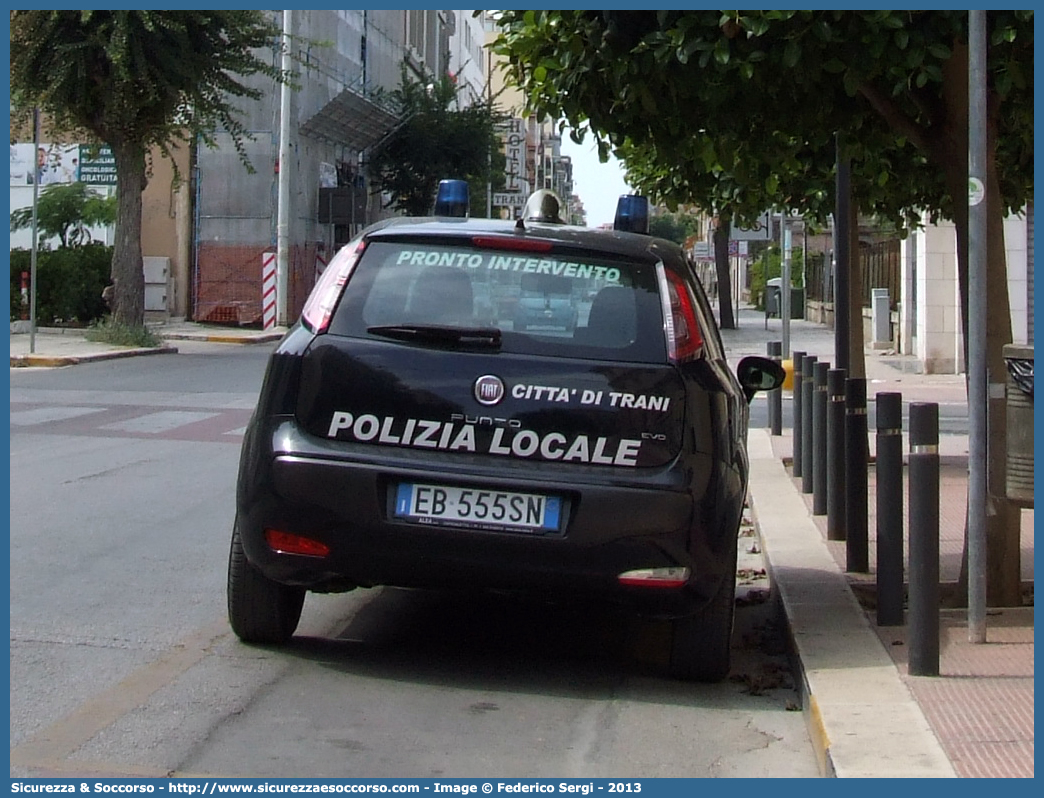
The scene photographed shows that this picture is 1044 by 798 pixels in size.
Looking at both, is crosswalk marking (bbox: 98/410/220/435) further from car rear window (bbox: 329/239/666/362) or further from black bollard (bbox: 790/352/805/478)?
car rear window (bbox: 329/239/666/362)

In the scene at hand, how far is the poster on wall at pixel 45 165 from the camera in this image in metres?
38.9

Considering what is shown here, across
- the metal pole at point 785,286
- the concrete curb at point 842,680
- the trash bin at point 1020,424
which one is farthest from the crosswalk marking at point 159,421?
the trash bin at point 1020,424

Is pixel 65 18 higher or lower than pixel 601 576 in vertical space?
higher

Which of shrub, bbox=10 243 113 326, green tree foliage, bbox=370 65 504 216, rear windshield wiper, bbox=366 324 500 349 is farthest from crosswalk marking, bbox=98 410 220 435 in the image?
green tree foliage, bbox=370 65 504 216

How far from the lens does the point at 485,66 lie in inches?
4134

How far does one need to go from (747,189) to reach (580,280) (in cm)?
463

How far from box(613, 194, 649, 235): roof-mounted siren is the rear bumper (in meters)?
2.10

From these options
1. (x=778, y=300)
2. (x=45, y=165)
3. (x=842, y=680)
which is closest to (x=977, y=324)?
(x=842, y=680)

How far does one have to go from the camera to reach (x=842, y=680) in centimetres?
534

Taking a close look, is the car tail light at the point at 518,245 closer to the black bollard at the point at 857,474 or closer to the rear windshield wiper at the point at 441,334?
the rear windshield wiper at the point at 441,334

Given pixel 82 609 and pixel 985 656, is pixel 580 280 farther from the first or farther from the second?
pixel 82 609

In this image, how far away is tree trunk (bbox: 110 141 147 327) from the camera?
90.6 feet

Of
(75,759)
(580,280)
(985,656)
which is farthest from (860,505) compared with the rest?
(75,759)

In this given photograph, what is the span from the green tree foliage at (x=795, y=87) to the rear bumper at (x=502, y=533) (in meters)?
1.78
